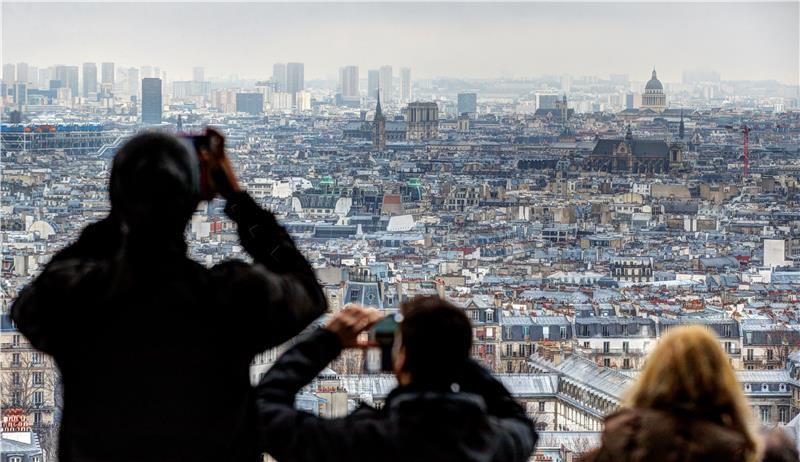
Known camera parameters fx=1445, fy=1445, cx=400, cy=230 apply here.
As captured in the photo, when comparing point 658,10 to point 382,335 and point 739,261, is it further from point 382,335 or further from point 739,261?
point 382,335

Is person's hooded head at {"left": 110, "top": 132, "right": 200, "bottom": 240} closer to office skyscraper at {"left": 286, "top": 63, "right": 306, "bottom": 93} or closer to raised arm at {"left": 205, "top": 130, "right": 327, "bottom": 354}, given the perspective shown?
raised arm at {"left": 205, "top": 130, "right": 327, "bottom": 354}

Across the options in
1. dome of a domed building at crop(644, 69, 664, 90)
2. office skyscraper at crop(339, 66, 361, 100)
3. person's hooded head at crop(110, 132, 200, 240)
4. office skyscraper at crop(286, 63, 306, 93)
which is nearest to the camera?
person's hooded head at crop(110, 132, 200, 240)

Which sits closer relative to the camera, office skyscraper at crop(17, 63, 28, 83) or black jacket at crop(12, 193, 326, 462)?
black jacket at crop(12, 193, 326, 462)

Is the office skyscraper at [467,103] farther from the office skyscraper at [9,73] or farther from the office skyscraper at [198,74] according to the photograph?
the office skyscraper at [9,73]

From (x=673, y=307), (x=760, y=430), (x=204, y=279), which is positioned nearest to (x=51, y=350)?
(x=204, y=279)

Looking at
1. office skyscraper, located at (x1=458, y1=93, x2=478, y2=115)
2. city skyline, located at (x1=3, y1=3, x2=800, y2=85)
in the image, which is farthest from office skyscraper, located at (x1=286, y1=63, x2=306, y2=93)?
office skyscraper, located at (x1=458, y1=93, x2=478, y2=115)

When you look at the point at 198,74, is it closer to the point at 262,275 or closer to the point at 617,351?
the point at 617,351

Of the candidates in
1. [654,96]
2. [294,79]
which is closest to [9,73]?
[294,79]

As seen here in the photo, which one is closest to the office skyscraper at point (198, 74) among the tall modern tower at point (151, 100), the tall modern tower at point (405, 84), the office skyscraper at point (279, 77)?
the tall modern tower at point (151, 100)
